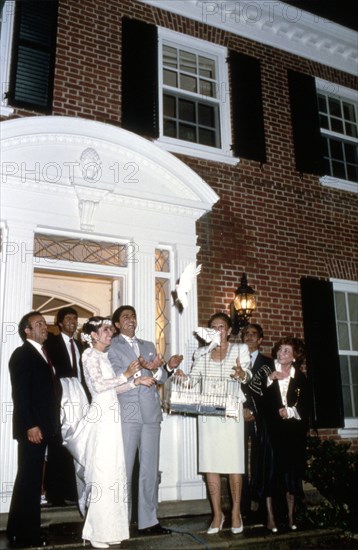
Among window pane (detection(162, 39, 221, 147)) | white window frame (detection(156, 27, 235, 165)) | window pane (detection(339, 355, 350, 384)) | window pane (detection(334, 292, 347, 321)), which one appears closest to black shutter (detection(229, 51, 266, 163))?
white window frame (detection(156, 27, 235, 165))

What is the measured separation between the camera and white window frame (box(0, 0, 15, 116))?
602 cm

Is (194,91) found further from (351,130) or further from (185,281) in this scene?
(185,281)

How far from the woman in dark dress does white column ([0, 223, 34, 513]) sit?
2.39 metres

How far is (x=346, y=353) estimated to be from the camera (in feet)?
24.9

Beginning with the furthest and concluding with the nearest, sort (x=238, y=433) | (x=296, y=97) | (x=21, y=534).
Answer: (x=296, y=97)
(x=238, y=433)
(x=21, y=534)

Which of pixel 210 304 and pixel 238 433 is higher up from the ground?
pixel 210 304

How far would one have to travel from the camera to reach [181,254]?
21.1 feet

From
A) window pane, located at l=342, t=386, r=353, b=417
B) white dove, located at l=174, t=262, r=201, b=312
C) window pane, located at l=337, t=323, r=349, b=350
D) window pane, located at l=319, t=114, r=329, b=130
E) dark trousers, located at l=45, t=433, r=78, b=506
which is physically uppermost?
window pane, located at l=319, t=114, r=329, b=130

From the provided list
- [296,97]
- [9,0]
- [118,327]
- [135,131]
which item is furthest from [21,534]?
[296,97]

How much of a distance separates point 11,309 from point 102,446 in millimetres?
1851

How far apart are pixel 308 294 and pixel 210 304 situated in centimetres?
160

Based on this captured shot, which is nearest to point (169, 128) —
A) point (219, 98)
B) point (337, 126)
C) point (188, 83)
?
point (188, 83)

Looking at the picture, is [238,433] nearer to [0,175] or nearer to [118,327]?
[118,327]

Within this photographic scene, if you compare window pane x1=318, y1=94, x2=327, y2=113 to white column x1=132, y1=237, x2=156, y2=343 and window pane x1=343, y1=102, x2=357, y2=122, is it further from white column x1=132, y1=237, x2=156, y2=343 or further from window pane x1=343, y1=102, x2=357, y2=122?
white column x1=132, y1=237, x2=156, y2=343
